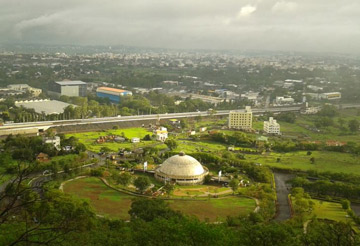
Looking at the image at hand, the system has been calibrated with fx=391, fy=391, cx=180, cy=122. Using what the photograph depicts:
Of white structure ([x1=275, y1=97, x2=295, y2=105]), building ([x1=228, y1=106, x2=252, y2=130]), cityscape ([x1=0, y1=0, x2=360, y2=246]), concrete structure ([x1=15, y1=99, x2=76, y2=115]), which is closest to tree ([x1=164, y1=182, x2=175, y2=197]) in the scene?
cityscape ([x1=0, y1=0, x2=360, y2=246])

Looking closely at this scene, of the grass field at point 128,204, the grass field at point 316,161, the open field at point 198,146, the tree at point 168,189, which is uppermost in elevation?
the tree at point 168,189

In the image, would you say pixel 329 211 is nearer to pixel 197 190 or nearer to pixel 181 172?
pixel 197 190

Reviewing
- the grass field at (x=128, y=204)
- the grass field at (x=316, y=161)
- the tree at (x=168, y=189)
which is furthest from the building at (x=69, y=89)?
the tree at (x=168, y=189)

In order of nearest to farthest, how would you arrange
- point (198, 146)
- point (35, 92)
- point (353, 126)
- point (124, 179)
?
point (124, 179) < point (198, 146) < point (353, 126) < point (35, 92)

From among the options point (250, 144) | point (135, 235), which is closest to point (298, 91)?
Answer: point (250, 144)

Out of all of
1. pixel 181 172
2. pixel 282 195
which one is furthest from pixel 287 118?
pixel 181 172

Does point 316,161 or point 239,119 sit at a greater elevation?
point 239,119

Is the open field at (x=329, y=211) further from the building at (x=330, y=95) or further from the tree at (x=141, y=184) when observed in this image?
the building at (x=330, y=95)
